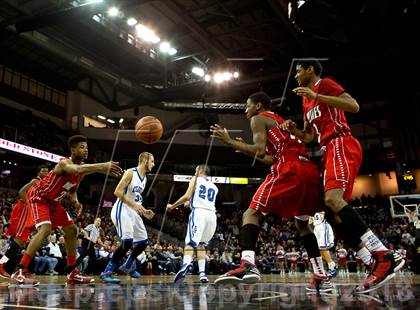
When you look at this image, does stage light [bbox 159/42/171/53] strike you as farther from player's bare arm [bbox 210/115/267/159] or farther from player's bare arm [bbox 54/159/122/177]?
player's bare arm [bbox 210/115/267/159]

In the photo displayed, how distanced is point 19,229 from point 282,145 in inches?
190

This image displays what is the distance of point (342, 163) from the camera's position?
282 cm

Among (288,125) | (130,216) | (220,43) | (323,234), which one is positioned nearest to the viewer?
(288,125)

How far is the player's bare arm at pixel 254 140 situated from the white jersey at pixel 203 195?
2.85 meters

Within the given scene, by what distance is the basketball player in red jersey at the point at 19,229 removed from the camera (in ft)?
18.5

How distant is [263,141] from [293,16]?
10.9 m

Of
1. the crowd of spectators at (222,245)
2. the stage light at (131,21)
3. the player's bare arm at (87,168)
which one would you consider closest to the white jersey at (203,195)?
Result: the player's bare arm at (87,168)

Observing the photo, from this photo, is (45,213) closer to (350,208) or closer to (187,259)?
(187,259)

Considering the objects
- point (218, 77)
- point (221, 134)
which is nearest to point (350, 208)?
point (221, 134)

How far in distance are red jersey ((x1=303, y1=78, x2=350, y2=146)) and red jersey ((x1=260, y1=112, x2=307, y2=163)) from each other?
0.65 feet

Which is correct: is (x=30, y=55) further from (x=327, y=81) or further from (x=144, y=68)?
(x=327, y=81)

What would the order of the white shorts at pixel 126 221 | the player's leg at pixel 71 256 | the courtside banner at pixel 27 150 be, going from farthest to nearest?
the courtside banner at pixel 27 150
the white shorts at pixel 126 221
the player's leg at pixel 71 256

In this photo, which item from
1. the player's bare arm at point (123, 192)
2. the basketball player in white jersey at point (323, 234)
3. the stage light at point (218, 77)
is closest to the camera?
the player's bare arm at point (123, 192)

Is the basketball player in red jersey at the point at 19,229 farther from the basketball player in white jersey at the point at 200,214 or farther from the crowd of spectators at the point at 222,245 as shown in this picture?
the crowd of spectators at the point at 222,245
